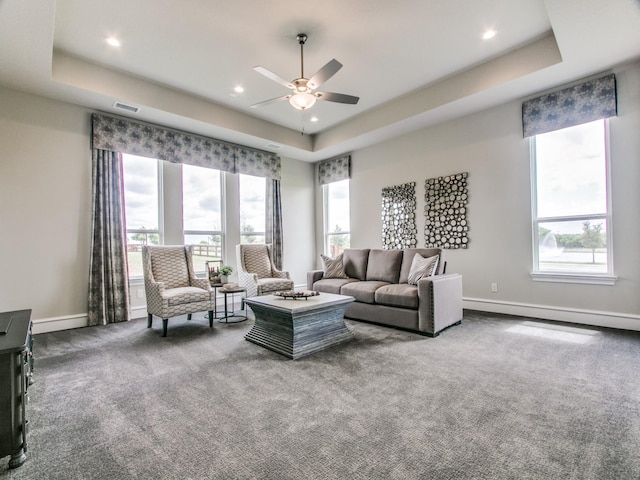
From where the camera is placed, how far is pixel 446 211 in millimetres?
4957

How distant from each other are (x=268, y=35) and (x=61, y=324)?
4.33 metres

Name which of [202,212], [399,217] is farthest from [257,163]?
[399,217]

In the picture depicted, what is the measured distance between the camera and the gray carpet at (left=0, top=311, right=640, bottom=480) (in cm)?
144

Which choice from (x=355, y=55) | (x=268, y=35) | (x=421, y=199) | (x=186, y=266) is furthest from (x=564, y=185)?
(x=186, y=266)

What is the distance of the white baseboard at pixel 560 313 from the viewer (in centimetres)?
349

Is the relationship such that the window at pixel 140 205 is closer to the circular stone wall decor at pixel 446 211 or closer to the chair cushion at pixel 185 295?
the chair cushion at pixel 185 295

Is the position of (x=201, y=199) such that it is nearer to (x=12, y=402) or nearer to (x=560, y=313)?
(x=12, y=402)

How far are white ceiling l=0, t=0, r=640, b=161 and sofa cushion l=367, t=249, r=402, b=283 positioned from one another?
7.08 ft

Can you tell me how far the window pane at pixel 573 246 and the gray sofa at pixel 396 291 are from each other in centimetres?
131

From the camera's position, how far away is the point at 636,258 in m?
3.43

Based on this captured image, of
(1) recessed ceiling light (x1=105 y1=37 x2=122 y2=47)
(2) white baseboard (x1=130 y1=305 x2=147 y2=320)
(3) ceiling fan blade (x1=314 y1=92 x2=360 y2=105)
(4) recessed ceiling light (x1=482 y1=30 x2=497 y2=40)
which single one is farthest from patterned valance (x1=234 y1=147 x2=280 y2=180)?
(4) recessed ceiling light (x1=482 y1=30 x2=497 y2=40)

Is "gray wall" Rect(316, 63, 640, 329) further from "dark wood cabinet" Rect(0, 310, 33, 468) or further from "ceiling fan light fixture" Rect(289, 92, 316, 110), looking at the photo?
"dark wood cabinet" Rect(0, 310, 33, 468)

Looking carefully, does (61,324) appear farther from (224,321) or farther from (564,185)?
(564,185)

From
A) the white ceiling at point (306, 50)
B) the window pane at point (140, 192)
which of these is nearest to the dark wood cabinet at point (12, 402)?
the white ceiling at point (306, 50)
